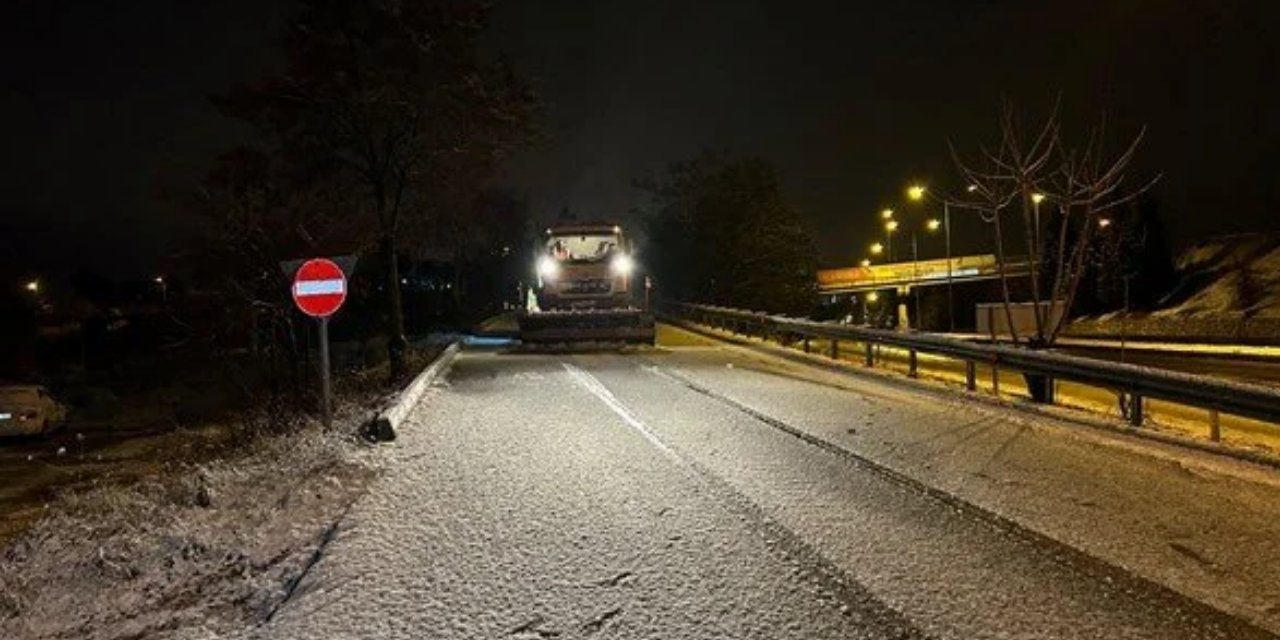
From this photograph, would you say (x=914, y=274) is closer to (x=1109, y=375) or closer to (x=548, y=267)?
(x=548, y=267)

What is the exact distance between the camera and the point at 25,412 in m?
30.0

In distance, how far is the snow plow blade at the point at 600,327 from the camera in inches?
991

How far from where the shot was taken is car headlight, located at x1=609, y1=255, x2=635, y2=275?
85.7 feet

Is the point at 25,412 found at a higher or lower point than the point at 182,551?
lower

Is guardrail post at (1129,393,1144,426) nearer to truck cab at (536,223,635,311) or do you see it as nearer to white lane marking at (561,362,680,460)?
white lane marking at (561,362,680,460)

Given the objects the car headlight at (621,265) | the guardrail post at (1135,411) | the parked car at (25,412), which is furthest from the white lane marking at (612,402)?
the parked car at (25,412)

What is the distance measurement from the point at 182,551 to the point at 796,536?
4.27 m

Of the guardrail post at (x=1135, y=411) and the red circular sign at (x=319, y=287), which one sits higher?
the red circular sign at (x=319, y=287)

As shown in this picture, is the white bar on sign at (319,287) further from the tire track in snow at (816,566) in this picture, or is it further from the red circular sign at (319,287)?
the tire track in snow at (816,566)

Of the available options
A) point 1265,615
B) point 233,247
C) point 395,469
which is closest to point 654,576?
point 1265,615

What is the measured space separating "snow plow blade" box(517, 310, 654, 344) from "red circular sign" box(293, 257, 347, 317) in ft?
45.2

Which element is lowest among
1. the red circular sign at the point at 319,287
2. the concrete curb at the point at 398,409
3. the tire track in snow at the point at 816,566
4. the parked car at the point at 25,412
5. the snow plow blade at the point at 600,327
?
the parked car at the point at 25,412

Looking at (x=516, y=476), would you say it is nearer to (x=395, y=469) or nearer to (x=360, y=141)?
(x=395, y=469)

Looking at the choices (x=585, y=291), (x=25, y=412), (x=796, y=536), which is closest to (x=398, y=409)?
(x=796, y=536)
